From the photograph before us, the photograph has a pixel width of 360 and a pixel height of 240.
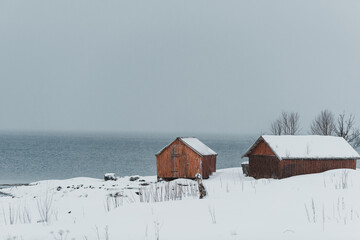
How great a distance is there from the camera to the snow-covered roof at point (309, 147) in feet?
119

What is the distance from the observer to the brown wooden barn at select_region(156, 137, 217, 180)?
135 ft

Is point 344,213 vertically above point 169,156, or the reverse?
point 169,156

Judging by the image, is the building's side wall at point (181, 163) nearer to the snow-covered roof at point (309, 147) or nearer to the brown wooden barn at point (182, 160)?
the brown wooden barn at point (182, 160)

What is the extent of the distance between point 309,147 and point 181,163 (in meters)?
13.5

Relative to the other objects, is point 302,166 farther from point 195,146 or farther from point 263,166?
point 195,146

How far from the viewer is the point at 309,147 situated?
3759 centimetres

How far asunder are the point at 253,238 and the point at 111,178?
133ft

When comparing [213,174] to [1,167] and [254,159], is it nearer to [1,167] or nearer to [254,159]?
[254,159]

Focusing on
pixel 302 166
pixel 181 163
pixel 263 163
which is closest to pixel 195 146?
pixel 181 163

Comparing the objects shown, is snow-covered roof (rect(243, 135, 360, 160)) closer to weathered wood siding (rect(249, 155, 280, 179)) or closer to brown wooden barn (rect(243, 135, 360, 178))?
brown wooden barn (rect(243, 135, 360, 178))

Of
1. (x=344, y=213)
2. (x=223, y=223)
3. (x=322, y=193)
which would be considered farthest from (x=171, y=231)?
(x=322, y=193)

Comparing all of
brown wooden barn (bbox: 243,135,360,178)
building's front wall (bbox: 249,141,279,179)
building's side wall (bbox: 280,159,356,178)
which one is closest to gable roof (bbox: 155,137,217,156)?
brown wooden barn (bbox: 243,135,360,178)

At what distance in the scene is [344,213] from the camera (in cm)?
1028

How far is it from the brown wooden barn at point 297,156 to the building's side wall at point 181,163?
198 inches
